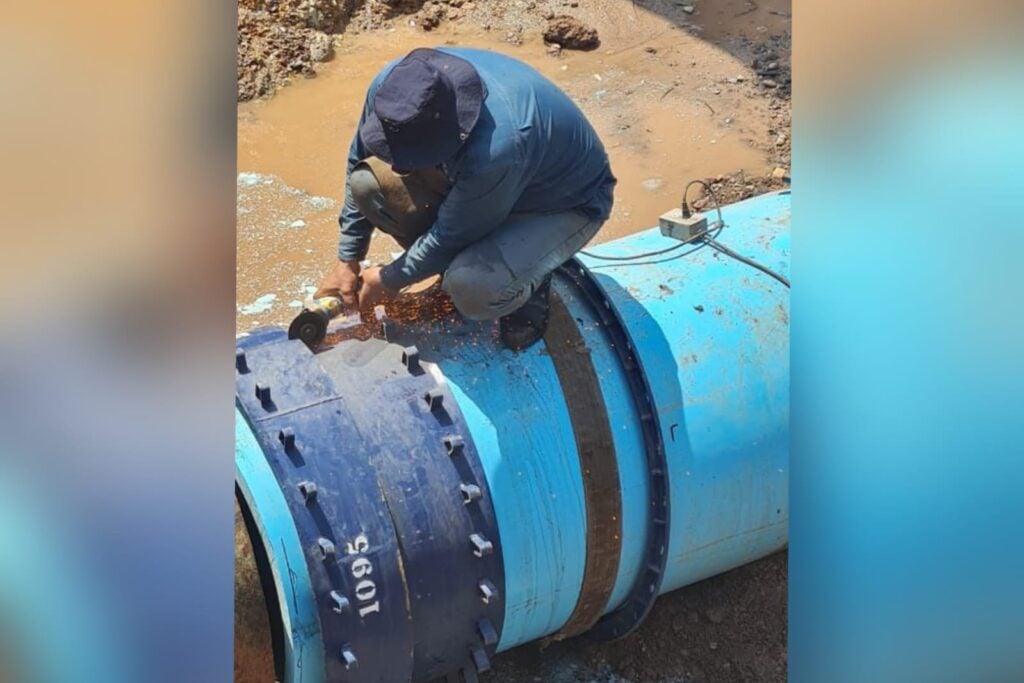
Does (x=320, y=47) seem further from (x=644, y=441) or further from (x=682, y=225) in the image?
(x=644, y=441)

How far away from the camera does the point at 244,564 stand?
267cm

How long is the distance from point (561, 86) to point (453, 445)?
4.57 m

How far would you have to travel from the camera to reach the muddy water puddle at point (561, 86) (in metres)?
5.53

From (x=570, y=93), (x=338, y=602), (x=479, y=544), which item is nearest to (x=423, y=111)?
(x=479, y=544)

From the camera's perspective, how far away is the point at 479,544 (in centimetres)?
268

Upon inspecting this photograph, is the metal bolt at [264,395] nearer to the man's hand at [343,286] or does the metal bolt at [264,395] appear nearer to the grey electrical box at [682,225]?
the man's hand at [343,286]

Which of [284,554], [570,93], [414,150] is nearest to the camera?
[284,554]

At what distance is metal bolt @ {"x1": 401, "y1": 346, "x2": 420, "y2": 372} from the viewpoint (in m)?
2.81

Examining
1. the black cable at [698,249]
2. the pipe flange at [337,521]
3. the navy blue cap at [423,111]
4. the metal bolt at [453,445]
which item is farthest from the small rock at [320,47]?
the metal bolt at [453,445]

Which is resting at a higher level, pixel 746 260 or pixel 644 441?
pixel 746 260

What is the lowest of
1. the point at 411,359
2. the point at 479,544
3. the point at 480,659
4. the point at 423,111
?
the point at 480,659

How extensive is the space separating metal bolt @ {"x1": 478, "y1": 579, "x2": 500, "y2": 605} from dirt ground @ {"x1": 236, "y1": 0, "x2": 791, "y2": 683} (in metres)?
1.31

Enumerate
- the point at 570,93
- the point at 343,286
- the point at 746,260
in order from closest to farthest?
the point at 343,286
the point at 746,260
the point at 570,93
